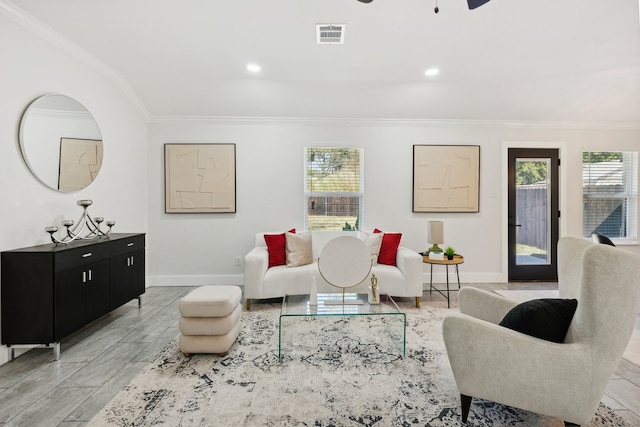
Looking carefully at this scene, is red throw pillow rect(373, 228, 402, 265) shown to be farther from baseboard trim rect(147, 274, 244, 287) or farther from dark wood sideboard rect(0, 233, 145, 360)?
dark wood sideboard rect(0, 233, 145, 360)

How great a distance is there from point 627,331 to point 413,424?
1094 mm

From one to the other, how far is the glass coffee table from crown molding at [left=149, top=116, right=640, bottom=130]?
8.85ft

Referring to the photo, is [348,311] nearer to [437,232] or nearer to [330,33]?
[437,232]

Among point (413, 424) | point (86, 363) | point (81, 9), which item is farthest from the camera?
point (81, 9)

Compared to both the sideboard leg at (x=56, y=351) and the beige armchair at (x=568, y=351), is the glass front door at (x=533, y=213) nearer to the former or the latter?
the beige armchair at (x=568, y=351)

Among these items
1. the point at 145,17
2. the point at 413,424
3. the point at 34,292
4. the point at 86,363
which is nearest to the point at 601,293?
the point at 413,424

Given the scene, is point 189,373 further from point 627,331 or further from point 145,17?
point 145,17

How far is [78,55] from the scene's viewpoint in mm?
3043

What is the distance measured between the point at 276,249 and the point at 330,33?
245 centimetres

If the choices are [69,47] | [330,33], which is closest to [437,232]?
[330,33]

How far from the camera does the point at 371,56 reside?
3.21 metres

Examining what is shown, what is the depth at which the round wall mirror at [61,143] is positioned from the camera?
8.27 feet

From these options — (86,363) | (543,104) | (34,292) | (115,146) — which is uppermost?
(543,104)

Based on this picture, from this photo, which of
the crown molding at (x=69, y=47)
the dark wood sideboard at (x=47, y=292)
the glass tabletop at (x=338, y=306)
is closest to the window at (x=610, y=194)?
the glass tabletop at (x=338, y=306)
